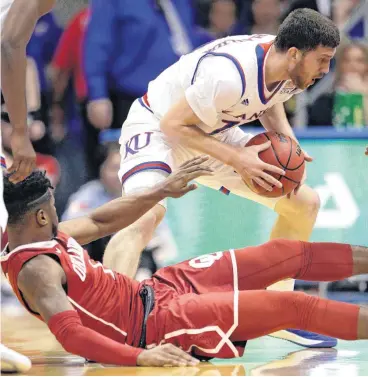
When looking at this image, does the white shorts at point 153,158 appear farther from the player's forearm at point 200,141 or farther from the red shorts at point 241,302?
the red shorts at point 241,302

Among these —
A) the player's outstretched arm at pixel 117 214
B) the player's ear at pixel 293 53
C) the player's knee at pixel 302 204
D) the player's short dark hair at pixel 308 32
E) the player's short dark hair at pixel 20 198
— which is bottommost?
the player's knee at pixel 302 204

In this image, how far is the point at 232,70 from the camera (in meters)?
5.57

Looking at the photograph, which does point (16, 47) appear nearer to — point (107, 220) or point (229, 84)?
point (107, 220)

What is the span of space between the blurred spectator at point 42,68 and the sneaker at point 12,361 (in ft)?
15.6

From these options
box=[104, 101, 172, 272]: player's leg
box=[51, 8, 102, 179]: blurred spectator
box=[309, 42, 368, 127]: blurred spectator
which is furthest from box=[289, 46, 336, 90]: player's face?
box=[51, 8, 102, 179]: blurred spectator

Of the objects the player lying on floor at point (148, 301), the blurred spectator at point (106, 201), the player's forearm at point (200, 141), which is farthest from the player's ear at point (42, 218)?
the blurred spectator at point (106, 201)

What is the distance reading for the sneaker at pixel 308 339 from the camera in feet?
18.3

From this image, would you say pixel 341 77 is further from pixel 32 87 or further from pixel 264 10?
pixel 32 87

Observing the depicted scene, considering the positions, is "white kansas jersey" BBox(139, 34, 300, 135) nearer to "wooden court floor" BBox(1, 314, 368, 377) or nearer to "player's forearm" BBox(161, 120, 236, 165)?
"player's forearm" BBox(161, 120, 236, 165)

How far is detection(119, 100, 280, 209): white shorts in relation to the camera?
5.83 meters

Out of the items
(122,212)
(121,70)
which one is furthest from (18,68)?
(121,70)

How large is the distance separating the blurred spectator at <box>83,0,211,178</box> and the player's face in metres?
3.25

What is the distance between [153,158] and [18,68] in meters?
1.49

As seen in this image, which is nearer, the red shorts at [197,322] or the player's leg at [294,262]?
the red shorts at [197,322]
